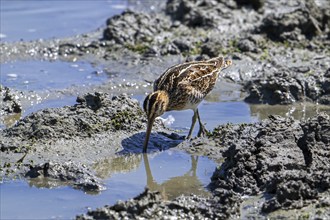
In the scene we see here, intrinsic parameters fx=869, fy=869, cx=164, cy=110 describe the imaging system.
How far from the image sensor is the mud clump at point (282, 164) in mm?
8312

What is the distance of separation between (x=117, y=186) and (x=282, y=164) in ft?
5.71

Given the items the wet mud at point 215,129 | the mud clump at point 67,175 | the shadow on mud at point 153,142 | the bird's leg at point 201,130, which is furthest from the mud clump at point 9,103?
the mud clump at point 67,175

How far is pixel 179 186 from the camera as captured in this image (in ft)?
30.5

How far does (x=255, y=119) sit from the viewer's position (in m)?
12.2

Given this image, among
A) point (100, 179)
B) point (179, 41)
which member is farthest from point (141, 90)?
point (100, 179)

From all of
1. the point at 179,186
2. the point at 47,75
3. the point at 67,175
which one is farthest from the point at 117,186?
the point at 47,75

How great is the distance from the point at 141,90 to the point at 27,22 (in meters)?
4.68

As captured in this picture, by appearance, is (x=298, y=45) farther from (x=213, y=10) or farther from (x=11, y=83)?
(x=11, y=83)

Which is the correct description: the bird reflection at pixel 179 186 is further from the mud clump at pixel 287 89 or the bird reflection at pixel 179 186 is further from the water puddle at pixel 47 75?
the water puddle at pixel 47 75

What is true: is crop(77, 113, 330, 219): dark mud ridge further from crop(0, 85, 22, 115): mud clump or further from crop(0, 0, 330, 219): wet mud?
crop(0, 85, 22, 115): mud clump

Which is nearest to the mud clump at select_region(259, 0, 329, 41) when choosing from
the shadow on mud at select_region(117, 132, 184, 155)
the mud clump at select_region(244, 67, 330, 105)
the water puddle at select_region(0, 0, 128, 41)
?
the mud clump at select_region(244, 67, 330, 105)

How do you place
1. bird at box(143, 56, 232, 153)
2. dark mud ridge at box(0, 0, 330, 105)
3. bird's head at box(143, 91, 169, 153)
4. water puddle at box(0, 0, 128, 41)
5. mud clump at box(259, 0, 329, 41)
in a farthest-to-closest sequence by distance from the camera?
1. water puddle at box(0, 0, 128, 41)
2. mud clump at box(259, 0, 329, 41)
3. dark mud ridge at box(0, 0, 330, 105)
4. bird at box(143, 56, 232, 153)
5. bird's head at box(143, 91, 169, 153)

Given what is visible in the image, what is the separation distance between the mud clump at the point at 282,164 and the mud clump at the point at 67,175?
1277 millimetres

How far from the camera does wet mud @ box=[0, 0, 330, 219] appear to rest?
840 cm
